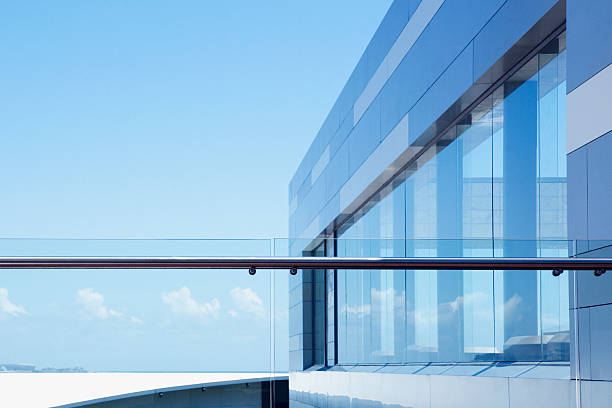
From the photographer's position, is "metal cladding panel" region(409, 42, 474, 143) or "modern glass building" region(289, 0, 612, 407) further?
"metal cladding panel" region(409, 42, 474, 143)

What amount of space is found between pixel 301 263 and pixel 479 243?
1202 mm

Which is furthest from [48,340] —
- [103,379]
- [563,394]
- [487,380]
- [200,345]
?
[563,394]

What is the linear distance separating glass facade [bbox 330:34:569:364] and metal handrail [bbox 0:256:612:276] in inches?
12.4

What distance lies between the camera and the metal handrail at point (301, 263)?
201 inches

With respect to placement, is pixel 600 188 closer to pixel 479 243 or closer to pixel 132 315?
pixel 479 243

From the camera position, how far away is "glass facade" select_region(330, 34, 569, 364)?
18.9ft

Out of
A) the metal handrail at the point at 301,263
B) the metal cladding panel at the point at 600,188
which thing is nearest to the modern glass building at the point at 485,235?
the metal cladding panel at the point at 600,188

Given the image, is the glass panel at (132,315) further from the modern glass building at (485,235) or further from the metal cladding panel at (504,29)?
the metal cladding panel at (504,29)

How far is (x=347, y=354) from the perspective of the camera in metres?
6.00

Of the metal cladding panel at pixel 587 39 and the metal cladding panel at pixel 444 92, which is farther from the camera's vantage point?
the metal cladding panel at pixel 444 92

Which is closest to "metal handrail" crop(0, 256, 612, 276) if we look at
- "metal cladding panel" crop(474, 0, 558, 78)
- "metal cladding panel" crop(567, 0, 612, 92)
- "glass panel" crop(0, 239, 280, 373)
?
"glass panel" crop(0, 239, 280, 373)

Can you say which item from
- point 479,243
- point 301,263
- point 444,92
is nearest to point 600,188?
point 479,243

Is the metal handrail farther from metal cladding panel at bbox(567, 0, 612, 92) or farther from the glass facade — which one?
metal cladding panel at bbox(567, 0, 612, 92)

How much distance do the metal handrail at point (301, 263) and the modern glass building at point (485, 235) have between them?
30cm
